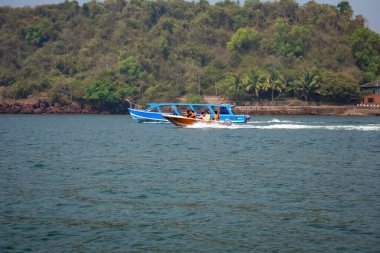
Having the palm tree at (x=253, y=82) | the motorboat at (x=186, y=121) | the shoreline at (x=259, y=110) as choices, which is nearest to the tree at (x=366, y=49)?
the shoreline at (x=259, y=110)

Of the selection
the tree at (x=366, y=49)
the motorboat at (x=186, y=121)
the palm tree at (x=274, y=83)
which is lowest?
the motorboat at (x=186, y=121)

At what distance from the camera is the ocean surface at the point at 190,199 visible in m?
17.2

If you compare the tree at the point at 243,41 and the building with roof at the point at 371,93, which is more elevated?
the tree at the point at 243,41

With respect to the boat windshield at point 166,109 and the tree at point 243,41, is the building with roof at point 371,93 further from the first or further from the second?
the boat windshield at point 166,109

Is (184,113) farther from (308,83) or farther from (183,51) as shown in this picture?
(183,51)

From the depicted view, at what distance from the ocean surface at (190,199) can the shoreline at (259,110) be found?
53938 millimetres

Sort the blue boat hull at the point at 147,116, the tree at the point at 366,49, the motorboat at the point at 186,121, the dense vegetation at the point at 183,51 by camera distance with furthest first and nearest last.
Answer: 1. the tree at the point at 366,49
2. the dense vegetation at the point at 183,51
3. the blue boat hull at the point at 147,116
4. the motorboat at the point at 186,121

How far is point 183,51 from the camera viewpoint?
117688 mm

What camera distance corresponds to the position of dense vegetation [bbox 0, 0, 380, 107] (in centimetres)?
10188

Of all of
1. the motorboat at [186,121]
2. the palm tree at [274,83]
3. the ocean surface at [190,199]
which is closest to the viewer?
the ocean surface at [190,199]

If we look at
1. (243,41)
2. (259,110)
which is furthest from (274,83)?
(243,41)

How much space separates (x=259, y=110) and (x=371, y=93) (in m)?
17.8

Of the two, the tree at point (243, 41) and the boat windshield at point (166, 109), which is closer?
the boat windshield at point (166, 109)

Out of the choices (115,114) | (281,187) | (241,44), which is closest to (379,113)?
(241,44)
